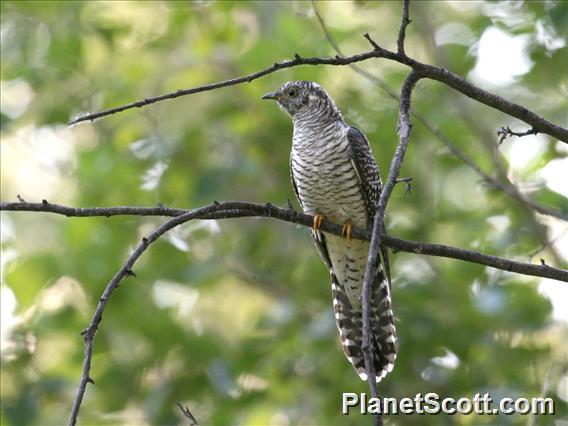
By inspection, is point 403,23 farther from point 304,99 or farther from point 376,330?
point 304,99

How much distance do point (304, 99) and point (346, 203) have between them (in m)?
0.75

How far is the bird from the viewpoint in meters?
4.48

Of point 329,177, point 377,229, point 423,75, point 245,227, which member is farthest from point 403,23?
point 245,227

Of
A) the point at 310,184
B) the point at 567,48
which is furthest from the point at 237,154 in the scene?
the point at 567,48

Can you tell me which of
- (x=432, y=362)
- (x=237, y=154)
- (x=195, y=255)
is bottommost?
(x=432, y=362)

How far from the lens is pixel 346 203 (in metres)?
4.52

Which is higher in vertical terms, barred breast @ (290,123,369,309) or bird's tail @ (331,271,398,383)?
barred breast @ (290,123,369,309)

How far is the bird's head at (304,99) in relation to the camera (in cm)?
484

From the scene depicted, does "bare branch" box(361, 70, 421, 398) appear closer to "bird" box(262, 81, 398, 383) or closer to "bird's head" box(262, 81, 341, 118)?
"bird" box(262, 81, 398, 383)

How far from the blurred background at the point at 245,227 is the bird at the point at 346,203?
1.95 ft

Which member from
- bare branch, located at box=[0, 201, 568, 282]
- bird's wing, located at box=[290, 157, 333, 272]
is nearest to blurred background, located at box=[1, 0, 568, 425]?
bird's wing, located at box=[290, 157, 333, 272]

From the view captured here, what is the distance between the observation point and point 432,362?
531 cm

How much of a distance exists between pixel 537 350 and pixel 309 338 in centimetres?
141

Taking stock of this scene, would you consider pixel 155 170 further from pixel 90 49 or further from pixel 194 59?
pixel 90 49
